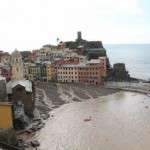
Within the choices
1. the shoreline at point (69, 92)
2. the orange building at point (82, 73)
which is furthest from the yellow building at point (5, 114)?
the orange building at point (82, 73)

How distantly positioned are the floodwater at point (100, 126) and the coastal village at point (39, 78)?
9.98 feet

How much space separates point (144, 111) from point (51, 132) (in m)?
24.8

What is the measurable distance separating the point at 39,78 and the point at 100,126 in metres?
63.4

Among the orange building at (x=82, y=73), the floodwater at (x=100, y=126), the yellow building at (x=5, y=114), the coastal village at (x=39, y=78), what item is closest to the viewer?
the floodwater at (x=100, y=126)

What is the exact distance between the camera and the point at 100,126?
6712 cm

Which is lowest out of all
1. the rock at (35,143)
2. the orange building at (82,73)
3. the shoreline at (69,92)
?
the rock at (35,143)

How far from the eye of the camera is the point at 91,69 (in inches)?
4665

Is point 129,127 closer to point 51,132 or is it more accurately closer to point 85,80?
point 51,132

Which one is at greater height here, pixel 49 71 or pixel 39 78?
pixel 49 71

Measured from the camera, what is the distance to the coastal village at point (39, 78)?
59094mm

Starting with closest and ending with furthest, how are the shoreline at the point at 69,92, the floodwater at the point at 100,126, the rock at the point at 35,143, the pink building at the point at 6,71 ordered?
the rock at the point at 35,143 → the floodwater at the point at 100,126 → the shoreline at the point at 69,92 → the pink building at the point at 6,71

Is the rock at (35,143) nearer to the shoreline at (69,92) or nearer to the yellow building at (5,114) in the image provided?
→ the yellow building at (5,114)

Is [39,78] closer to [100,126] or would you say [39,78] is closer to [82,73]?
[82,73]

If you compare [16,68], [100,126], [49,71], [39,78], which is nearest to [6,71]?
[16,68]
